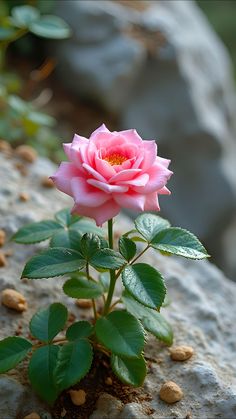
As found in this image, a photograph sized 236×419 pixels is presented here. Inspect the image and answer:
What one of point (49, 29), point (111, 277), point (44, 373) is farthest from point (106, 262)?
point (49, 29)

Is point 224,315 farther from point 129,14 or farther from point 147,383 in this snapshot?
point 129,14

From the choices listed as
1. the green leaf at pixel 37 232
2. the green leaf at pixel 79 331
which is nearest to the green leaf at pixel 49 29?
the green leaf at pixel 37 232

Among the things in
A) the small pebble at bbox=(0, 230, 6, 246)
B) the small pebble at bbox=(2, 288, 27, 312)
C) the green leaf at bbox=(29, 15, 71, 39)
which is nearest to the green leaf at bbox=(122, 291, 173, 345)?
the small pebble at bbox=(2, 288, 27, 312)

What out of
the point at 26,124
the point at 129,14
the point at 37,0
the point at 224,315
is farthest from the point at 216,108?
the point at 224,315

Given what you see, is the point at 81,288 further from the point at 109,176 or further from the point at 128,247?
the point at 109,176

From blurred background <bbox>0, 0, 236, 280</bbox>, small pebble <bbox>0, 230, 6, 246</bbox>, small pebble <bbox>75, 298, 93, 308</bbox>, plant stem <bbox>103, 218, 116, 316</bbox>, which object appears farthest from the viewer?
blurred background <bbox>0, 0, 236, 280</bbox>

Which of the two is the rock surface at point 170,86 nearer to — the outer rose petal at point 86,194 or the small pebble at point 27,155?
the small pebble at point 27,155

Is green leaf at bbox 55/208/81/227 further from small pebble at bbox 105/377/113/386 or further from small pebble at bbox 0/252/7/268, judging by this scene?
small pebble at bbox 105/377/113/386
